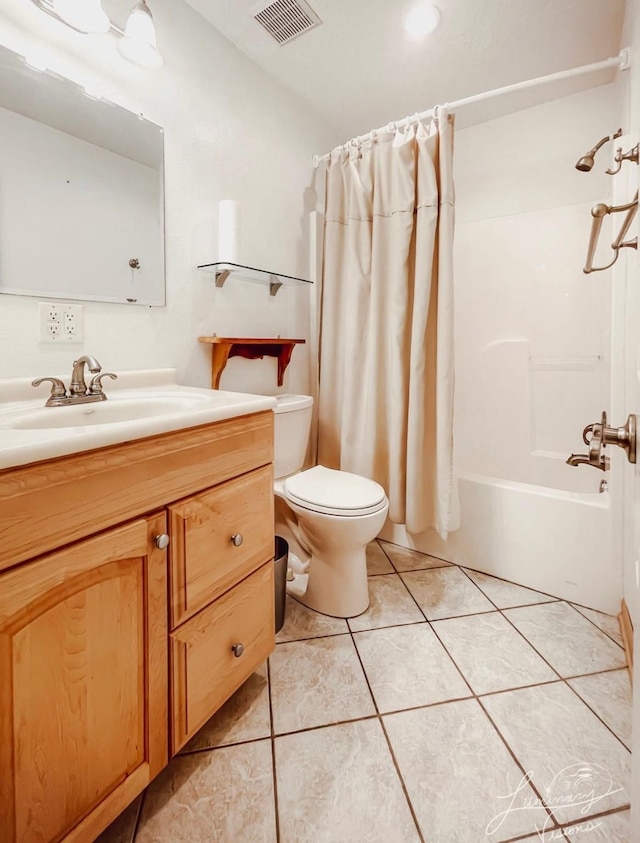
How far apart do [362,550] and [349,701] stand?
48cm

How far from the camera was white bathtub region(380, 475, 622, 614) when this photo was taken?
1.46m

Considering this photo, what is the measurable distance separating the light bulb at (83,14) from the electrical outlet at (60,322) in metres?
0.69

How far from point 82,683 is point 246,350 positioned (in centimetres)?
124

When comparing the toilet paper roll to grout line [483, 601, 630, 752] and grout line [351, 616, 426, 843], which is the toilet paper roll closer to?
grout line [351, 616, 426, 843]

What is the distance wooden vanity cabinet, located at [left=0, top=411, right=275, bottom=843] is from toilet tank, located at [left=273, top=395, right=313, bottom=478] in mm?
535

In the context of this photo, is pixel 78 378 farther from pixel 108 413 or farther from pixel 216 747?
pixel 216 747

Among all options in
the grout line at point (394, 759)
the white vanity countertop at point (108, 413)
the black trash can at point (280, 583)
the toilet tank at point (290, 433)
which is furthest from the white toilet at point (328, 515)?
the white vanity countertop at point (108, 413)

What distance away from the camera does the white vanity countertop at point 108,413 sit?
58cm

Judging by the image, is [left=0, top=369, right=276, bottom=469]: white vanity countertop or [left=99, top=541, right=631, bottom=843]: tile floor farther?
[left=99, top=541, right=631, bottom=843]: tile floor

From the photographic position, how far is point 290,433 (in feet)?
5.23

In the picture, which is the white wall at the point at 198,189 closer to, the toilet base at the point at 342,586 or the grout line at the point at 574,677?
the toilet base at the point at 342,586

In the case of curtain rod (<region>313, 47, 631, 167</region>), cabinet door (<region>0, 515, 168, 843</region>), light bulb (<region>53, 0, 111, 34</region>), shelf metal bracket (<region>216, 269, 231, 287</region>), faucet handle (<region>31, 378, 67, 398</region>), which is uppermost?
curtain rod (<region>313, 47, 631, 167</region>)

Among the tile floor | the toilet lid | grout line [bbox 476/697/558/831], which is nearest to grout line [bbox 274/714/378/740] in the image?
the tile floor

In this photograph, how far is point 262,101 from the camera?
5.46 ft
